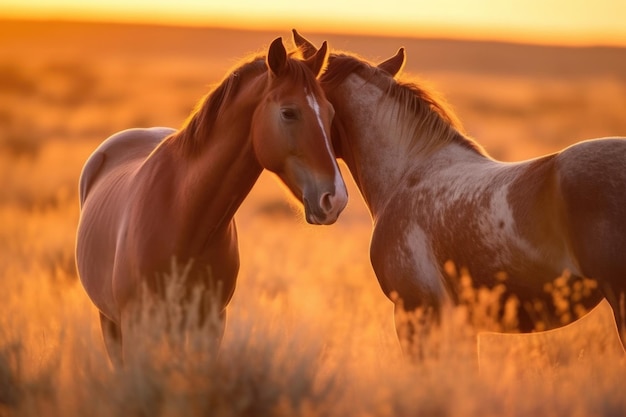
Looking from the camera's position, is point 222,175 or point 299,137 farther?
point 222,175

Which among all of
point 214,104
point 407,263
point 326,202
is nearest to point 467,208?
point 407,263

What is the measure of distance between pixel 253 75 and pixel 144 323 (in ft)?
4.43

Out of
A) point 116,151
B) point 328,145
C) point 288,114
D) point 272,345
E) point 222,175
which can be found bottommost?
point 272,345

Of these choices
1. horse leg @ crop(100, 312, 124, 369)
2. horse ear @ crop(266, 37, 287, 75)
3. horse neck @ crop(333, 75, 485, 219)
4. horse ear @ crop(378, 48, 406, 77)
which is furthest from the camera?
horse leg @ crop(100, 312, 124, 369)

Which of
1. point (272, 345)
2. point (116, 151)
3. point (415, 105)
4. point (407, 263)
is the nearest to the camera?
point (272, 345)

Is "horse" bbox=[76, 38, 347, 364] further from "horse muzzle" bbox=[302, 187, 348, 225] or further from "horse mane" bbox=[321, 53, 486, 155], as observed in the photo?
"horse mane" bbox=[321, 53, 486, 155]

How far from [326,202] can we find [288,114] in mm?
438

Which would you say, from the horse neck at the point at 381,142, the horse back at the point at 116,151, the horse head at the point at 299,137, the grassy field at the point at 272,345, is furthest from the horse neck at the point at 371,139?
the horse back at the point at 116,151

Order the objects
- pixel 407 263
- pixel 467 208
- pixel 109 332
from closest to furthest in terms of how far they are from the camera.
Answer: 1. pixel 467 208
2. pixel 407 263
3. pixel 109 332

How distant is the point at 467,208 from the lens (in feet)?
15.0

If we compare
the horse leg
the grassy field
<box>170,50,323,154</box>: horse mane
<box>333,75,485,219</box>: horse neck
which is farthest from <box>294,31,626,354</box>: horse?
the horse leg

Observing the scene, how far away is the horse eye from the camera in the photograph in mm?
4348

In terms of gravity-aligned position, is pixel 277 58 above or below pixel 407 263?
above

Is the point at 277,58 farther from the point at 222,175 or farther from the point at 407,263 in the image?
the point at 407,263
